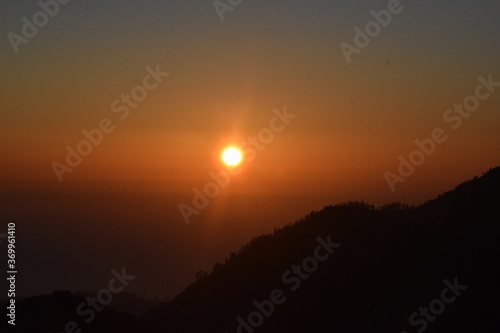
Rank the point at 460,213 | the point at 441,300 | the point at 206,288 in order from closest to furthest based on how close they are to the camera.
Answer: the point at 441,300 < the point at 206,288 < the point at 460,213

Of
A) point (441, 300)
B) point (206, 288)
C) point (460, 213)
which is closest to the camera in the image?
point (441, 300)

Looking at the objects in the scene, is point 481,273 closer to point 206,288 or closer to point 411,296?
point 411,296

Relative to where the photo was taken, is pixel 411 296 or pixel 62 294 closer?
pixel 62 294

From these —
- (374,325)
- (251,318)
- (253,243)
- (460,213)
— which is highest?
(253,243)

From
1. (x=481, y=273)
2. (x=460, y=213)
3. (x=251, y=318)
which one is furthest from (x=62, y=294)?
(x=460, y=213)

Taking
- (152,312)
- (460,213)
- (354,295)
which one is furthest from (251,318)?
(460,213)

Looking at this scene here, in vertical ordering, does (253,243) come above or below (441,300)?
above

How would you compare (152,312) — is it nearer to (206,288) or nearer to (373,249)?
(206,288)
